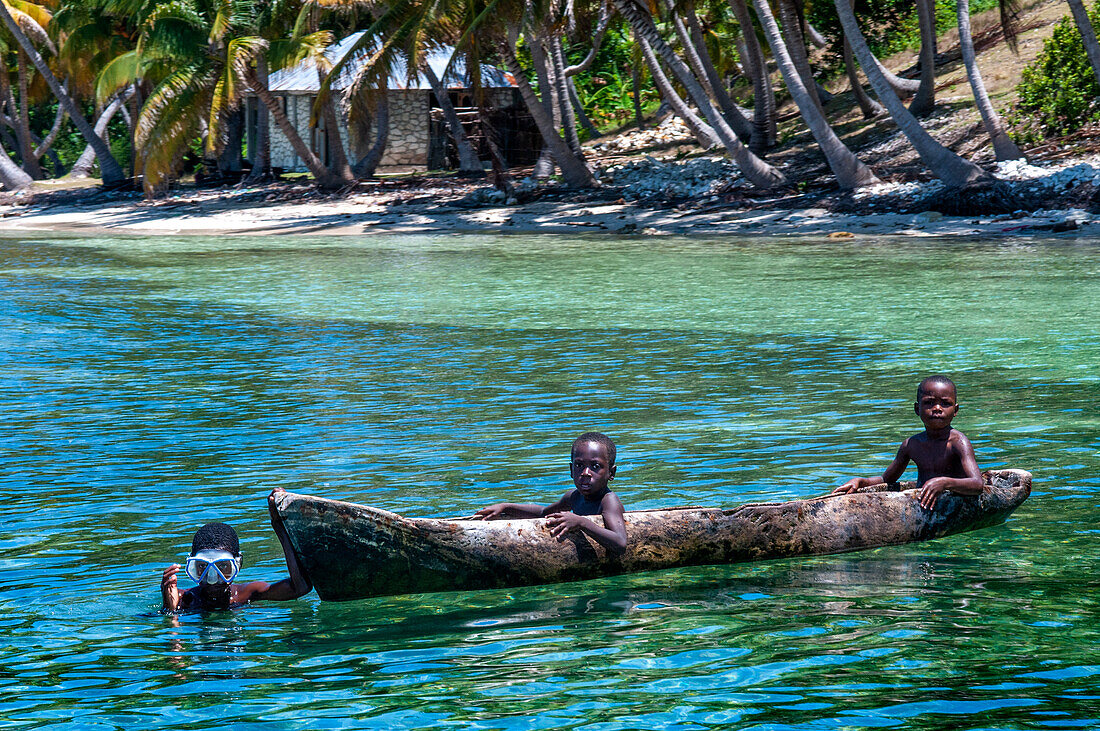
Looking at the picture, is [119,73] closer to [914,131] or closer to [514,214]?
[514,214]

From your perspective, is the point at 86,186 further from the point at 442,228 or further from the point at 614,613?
the point at 614,613

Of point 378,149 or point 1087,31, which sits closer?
point 1087,31

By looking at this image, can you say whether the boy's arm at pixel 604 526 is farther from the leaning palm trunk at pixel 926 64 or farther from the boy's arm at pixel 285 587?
the leaning palm trunk at pixel 926 64

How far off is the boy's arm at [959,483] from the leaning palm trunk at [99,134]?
1694 inches

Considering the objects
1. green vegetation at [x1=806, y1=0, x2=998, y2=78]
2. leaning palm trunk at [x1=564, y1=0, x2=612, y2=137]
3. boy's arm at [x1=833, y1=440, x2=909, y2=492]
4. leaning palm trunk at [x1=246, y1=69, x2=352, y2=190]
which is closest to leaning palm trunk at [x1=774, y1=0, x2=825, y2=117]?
green vegetation at [x1=806, y1=0, x2=998, y2=78]

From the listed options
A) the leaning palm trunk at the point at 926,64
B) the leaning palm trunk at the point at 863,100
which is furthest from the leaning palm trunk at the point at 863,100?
the leaning palm trunk at the point at 926,64

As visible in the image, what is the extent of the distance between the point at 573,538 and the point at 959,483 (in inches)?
89.0

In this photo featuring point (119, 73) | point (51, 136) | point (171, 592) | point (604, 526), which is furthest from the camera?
point (51, 136)

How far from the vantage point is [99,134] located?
151 feet

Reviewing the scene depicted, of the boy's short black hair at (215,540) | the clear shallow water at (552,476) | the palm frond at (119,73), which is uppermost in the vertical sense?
the palm frond at (119,73)

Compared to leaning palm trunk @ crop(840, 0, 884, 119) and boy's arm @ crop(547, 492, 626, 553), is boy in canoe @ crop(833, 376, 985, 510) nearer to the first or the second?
boy's arm @ crop(547, 492, 626, 553)

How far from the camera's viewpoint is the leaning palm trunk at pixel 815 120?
25414 millimetres

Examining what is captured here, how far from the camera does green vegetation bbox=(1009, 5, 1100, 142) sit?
2831 centimetres

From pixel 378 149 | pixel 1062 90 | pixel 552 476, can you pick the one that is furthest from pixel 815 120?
pixel 552 476
